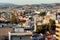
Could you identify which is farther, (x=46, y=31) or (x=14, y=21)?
(x=14, y=21)

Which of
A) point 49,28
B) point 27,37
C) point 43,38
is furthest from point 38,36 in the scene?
point 27,37

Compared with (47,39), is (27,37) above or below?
above

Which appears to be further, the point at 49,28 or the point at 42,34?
the point at 49,28

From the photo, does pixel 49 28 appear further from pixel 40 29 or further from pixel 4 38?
pixel 4 38

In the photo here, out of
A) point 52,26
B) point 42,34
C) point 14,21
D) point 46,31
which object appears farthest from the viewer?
point 14,21

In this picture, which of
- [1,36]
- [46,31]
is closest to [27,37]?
[1,36]

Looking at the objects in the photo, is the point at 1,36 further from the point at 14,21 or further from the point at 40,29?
the point at 14,21

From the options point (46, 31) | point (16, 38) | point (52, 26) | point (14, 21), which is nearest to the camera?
point (16, 38)

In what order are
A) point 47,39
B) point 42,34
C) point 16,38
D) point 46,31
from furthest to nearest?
1. point 46,31
2. point 42,34
3. point 47,39
4. point 16,38

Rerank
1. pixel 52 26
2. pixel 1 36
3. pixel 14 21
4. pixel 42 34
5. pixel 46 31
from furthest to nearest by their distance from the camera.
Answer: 1. pixel 14 21
2. pixel 52 26
3. pixel 46 31
4. pixel 42 34
5. pixel 1 36
